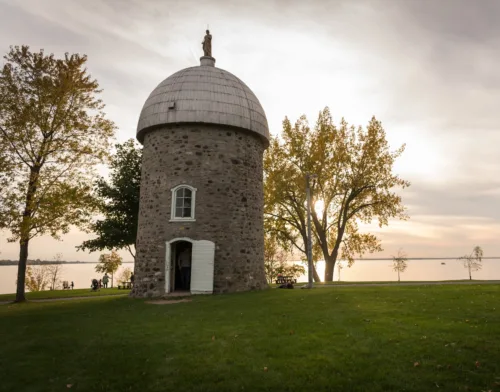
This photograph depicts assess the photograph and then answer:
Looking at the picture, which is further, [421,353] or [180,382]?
[421,353]

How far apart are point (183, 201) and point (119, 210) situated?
31.3 feet

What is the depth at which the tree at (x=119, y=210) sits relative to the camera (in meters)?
26.7

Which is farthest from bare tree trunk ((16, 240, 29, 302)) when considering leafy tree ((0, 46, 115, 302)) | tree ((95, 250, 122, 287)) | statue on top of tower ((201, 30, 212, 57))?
tree ((95, 250, 122, 287))

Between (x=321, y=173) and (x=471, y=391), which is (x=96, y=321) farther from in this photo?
(x=321, y=173)

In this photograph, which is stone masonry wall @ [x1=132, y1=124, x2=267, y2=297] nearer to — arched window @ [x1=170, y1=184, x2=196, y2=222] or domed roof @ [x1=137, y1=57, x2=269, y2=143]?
arched window @ [x1=170, y1=184, x2=196, y2=222]

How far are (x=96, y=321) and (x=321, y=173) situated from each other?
19.8m

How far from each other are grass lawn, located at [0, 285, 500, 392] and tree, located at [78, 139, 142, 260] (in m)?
14.0

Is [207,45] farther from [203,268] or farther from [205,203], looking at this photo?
[203,268]

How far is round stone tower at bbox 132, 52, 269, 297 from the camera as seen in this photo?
19109 mm

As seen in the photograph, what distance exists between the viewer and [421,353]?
731 cm

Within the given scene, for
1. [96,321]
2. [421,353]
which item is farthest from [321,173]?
[421,353]

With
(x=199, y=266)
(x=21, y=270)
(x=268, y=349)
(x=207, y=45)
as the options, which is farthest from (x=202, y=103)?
(x=268, y=349)

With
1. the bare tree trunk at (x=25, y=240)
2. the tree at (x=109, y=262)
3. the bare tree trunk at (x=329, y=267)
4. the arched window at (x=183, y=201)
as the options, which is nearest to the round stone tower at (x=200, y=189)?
the arched window at (x=183, y=201)

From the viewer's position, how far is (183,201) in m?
19.6
